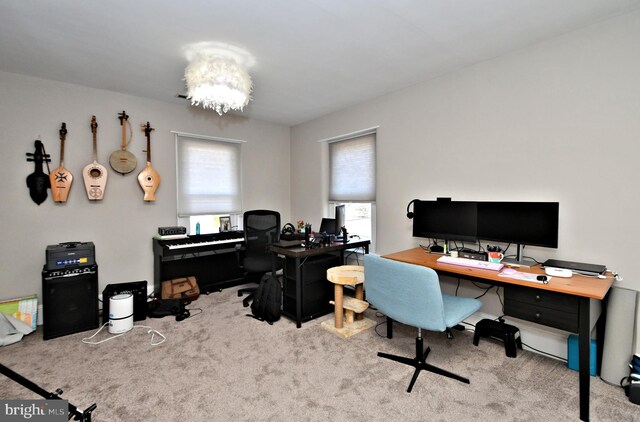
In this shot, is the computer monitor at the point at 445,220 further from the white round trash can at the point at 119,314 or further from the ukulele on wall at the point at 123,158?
the ukulele on wall at the point at 123,158

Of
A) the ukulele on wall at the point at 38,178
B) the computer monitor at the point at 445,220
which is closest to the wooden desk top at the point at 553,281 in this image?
the computer monitor at the point at 445,220

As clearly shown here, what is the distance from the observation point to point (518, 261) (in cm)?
248

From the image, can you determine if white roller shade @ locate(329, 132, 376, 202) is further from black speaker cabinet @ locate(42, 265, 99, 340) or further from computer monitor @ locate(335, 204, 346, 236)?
black speaker cabinet @ locate(42, 265, 99, 340)

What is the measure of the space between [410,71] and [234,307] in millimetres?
3328

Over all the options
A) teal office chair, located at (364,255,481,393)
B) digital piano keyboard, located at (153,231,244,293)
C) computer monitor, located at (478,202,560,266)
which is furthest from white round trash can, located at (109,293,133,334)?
computer monitor, located at (478,202,560,266)

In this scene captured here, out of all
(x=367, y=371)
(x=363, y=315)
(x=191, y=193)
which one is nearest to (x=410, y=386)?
(x=367, y=371)

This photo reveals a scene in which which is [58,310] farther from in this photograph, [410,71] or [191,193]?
[410,71]

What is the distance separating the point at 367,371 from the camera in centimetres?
225

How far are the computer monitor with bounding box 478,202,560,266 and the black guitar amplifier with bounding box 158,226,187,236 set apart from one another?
11.5 ft

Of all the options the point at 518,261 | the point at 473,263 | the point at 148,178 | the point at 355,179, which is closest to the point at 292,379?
the point at 473,263

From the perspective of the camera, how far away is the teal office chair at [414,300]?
75.4 inches

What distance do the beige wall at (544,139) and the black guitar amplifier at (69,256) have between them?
3354mm

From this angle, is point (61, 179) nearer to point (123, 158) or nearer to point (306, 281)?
point (123, 158)

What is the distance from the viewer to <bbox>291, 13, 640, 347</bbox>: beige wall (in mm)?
2113
